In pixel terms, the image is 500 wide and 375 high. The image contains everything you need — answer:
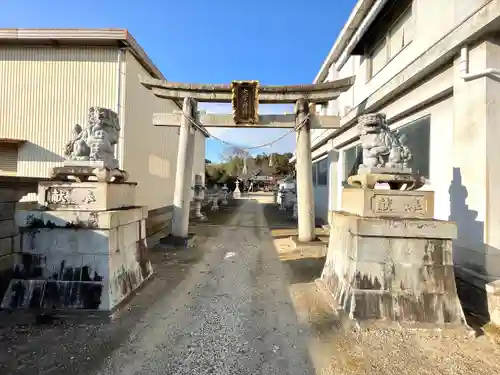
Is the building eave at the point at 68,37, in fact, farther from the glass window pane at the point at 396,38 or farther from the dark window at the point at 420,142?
the dark window at the point at 420,142

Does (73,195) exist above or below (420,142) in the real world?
below

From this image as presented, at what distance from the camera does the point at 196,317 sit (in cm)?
411

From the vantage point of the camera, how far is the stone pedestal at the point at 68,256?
4.11 m

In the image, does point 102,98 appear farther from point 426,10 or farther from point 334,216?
point 426,10

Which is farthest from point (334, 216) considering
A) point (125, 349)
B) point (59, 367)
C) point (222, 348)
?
point (59, 367)

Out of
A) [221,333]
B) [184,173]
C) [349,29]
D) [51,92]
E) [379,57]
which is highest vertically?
[349,29]

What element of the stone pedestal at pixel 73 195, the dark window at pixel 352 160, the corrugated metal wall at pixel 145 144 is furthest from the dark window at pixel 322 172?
the stone pedestal at pixel 73 195

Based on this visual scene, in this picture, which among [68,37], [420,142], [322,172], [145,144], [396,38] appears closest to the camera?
[420,142]

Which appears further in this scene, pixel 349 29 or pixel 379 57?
pixel 349 29

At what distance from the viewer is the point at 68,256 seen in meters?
4.21

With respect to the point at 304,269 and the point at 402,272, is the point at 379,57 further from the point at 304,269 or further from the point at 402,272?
the point at 402,272

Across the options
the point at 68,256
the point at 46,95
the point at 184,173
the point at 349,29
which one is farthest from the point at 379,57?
the point at 46,95

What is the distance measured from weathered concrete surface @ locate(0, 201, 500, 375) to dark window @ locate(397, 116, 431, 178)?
3702 mm

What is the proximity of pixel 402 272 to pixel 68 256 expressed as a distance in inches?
181
